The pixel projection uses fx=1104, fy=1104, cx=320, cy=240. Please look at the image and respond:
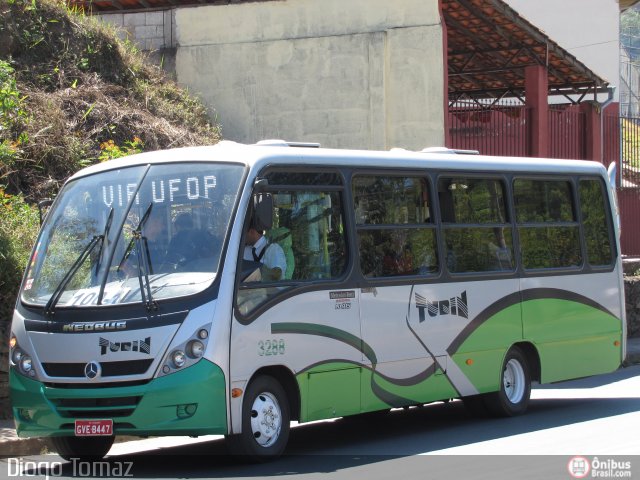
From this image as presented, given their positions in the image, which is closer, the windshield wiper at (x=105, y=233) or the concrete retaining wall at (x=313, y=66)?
the windshield wiper at (x=105, y=233)

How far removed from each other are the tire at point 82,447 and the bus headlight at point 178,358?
5.04 ft

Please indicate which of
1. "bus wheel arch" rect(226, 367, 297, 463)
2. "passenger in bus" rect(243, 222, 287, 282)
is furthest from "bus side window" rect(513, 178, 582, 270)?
"bus wheel arch" rect(226, 367, 297, 463)

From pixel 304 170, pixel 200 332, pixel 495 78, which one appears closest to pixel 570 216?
pixel 304 170

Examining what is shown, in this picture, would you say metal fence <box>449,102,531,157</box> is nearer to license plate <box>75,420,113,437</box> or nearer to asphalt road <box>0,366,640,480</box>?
asphalt road <box>0,366,640,480</box>

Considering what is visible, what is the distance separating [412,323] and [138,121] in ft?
31.4

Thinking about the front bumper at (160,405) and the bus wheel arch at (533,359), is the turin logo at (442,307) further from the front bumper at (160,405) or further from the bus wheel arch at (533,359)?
the front bumper at (160,405)

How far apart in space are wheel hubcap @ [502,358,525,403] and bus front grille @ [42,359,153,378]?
211 inches

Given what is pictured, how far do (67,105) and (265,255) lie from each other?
33.2 feet

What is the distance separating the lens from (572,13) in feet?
138

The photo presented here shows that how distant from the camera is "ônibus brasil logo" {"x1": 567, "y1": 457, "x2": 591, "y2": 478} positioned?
338 inches

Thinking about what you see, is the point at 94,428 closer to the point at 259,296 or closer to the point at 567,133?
the point at 259,296

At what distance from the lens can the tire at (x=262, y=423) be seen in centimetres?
923

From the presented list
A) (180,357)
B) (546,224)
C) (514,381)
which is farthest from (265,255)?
(546,224)

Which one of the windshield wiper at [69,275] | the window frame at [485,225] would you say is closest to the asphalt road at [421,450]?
the windshield wiper at [69,275]
